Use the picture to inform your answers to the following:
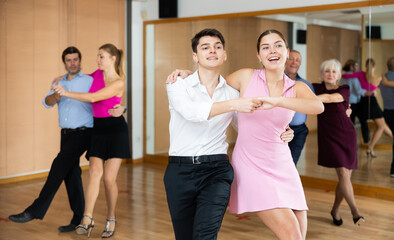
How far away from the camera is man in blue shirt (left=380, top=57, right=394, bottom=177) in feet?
18.9

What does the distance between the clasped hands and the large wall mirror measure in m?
3.79

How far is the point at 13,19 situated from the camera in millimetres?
6254

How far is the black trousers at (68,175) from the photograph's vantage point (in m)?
4.14

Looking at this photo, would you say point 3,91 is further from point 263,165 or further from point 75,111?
point 263,165

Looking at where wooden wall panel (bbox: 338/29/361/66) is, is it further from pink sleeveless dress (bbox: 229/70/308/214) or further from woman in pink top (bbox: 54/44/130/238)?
pink sleeveless dress (bbox: 229/70/308/214)

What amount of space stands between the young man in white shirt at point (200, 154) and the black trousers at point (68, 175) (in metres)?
1.82

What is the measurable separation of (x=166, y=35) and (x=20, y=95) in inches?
94.7

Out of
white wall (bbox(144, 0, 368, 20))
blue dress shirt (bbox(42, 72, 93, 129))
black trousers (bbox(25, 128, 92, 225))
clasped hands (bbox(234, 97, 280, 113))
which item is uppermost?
white wall (bbox(144, 0, 368, 20))

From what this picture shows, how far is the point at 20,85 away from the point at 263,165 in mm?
4581

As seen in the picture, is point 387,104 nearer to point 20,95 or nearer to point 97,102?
point 97,102

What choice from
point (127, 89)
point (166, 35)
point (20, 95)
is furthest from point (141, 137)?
point (20, 95)

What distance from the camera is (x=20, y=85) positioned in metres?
6.41

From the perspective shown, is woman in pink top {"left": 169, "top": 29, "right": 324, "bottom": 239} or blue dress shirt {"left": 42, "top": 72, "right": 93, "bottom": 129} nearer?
woman in pink top {"left": 169, "top": 29, "right": 324, "bottom": 239}

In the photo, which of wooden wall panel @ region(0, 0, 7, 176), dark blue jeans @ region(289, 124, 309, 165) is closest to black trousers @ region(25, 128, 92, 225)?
dark blue jeans @ region(289, 124, 309, 165)
